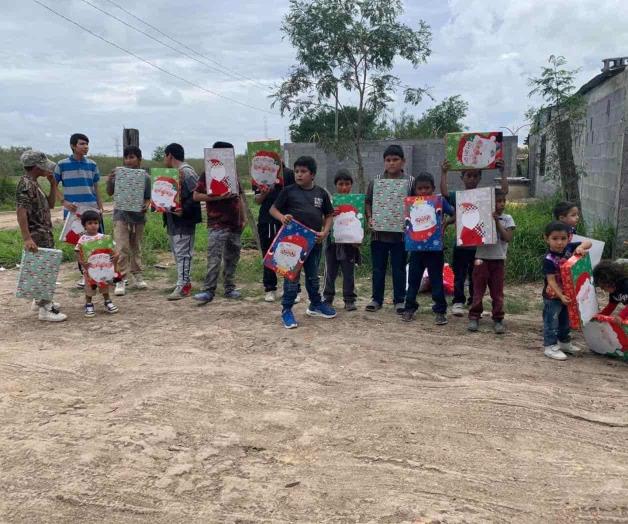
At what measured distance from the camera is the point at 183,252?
20.8 feet

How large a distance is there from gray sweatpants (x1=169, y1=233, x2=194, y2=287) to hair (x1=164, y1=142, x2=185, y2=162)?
2.93 ft

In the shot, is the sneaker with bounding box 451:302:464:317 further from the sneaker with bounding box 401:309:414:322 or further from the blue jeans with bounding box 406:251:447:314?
the sneaker with bounding box 401:309:414:322

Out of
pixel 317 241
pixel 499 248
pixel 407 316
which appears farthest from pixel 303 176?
pixel 499 248

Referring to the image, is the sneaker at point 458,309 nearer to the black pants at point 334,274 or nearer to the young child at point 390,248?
the young child at point 390,248

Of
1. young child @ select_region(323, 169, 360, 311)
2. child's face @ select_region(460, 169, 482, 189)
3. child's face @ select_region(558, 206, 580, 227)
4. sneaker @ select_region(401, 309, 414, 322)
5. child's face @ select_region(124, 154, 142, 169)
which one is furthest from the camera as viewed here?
child's face @ select_region(124, 154, 142, 169)

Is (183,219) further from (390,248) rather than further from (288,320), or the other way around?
(390,248)

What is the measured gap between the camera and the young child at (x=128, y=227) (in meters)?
6.53

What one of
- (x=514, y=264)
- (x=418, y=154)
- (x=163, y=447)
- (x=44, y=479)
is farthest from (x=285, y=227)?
(x=418, y=154)

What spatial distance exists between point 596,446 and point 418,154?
466 inches

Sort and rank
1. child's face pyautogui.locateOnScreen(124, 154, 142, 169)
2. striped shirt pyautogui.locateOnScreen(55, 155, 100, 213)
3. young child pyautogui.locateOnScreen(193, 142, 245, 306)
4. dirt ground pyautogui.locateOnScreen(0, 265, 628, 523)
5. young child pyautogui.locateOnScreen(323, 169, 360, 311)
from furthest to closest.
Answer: child's face pyautogui.locateOnScreen(124, 154, 142, 169) < striped shirt pyautogui.locateOnScreen(55, 155, 100, 213) < young child pyautogui.locateOnScreen(193, 142, 245, 306) < young child pyautogui.locateOnScreen(323, 169, 360, 311) < dirt ground pyautogui.locateOnScreen(0, 265, 628, 523)

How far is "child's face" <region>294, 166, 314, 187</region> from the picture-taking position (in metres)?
5.26

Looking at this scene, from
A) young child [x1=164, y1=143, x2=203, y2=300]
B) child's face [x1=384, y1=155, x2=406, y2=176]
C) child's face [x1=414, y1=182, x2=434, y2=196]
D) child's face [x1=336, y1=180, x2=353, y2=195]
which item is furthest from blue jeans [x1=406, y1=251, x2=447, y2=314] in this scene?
young child [x1=164, y1=143, x2=203, y2=300]

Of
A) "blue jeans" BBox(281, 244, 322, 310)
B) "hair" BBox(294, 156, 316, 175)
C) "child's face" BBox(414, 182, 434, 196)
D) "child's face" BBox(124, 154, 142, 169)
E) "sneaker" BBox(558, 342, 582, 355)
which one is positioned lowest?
"sneaker" BBox(558, 342, 582, 355)

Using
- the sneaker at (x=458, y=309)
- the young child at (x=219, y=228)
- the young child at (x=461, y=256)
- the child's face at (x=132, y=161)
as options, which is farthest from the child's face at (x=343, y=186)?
the child's face at (x=132, y=161)
